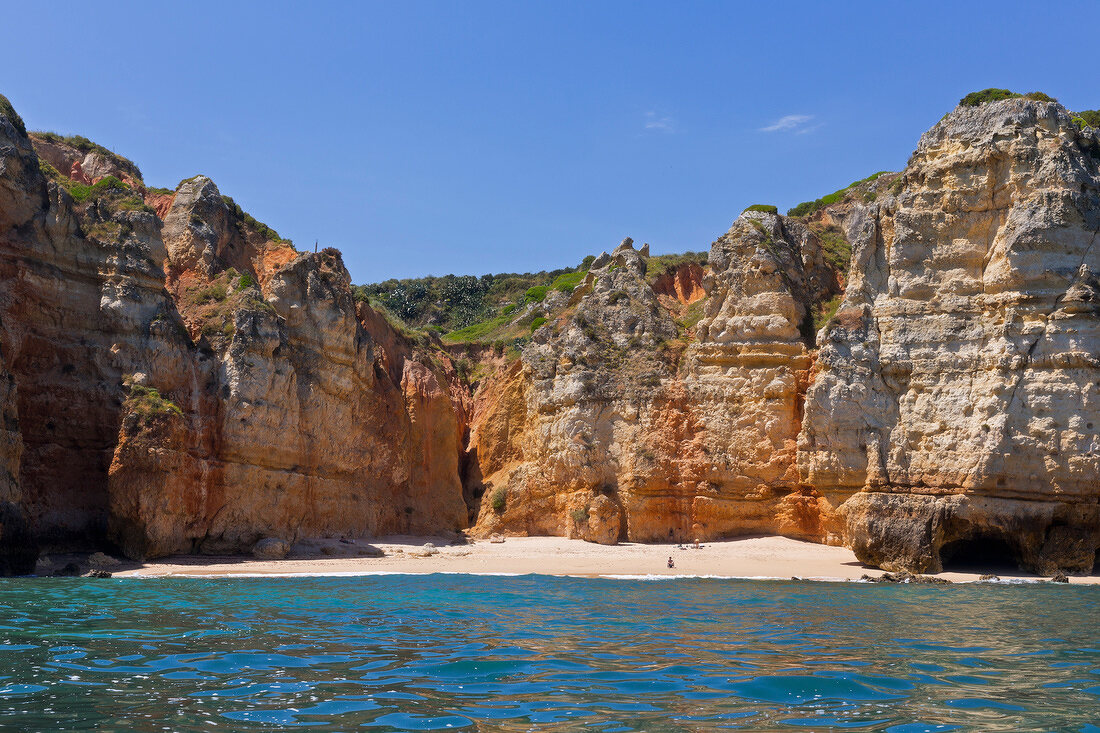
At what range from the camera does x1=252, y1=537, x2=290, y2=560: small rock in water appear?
93.8ft

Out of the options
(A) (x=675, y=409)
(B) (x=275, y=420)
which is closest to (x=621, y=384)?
(A) (x=675, y=409)

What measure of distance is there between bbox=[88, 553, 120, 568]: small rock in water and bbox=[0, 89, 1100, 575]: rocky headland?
39.3 inches

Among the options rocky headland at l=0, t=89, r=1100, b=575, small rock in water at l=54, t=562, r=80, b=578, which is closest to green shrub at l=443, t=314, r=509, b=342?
rocky headland at l=0, t=89, r=1100, b=575

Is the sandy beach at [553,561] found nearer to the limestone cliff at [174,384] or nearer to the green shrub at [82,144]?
the limestone cliff at [174,384]

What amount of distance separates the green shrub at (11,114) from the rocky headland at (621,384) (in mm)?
168

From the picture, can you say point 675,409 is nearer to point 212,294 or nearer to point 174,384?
point 174,384

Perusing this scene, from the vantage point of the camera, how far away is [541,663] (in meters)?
10.3

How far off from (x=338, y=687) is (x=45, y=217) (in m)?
25.8

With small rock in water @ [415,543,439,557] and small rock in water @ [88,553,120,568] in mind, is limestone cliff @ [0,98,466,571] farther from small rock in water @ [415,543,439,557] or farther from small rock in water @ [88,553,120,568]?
small rock in water @ [415,543,439,557]

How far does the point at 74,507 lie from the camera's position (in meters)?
27.2

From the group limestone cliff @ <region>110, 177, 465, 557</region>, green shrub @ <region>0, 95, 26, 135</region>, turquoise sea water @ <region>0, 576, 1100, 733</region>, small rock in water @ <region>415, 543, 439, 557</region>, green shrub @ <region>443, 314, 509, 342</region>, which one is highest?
green shrub @ <region>0, 95, 26, 135</region>

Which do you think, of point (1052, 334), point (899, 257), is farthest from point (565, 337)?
point (1052, 334)

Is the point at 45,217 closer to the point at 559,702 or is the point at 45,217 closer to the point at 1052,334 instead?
the point at 559,702

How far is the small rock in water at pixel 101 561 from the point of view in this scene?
24.4 meters
